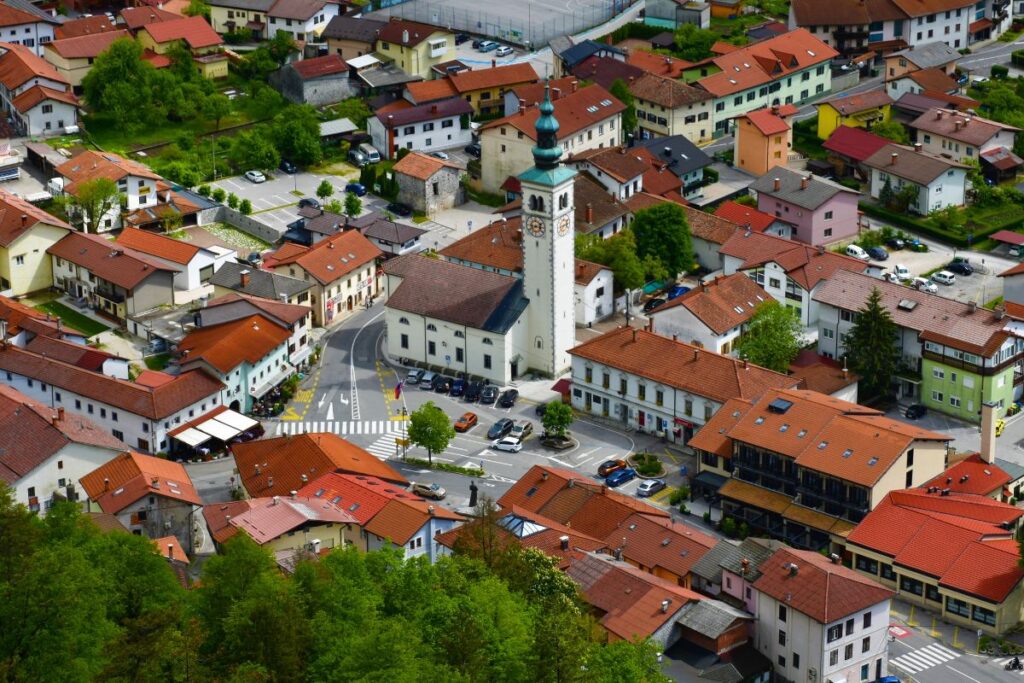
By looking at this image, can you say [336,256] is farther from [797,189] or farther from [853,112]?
[853,112]

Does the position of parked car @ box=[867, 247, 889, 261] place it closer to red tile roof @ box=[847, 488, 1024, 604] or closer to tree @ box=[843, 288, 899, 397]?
tree @ box=[843, 288, 899, 397]

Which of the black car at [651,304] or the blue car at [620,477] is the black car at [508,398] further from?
the black car at [651,304]

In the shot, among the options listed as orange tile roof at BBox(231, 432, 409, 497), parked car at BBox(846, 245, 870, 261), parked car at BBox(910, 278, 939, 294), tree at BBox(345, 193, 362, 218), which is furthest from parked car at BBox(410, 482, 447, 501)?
parked car at BBox(846, 245, 870, 261)

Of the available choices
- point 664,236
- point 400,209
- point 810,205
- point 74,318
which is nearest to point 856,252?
point 810,205

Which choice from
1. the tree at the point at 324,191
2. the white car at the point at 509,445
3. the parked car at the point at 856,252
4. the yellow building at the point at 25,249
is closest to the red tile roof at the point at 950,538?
the white car at the point at 509,445

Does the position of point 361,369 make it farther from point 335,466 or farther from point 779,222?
point 779,222

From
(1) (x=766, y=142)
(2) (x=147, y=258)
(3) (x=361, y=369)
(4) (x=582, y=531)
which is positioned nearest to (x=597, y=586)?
(4) (x=582, y=531)
